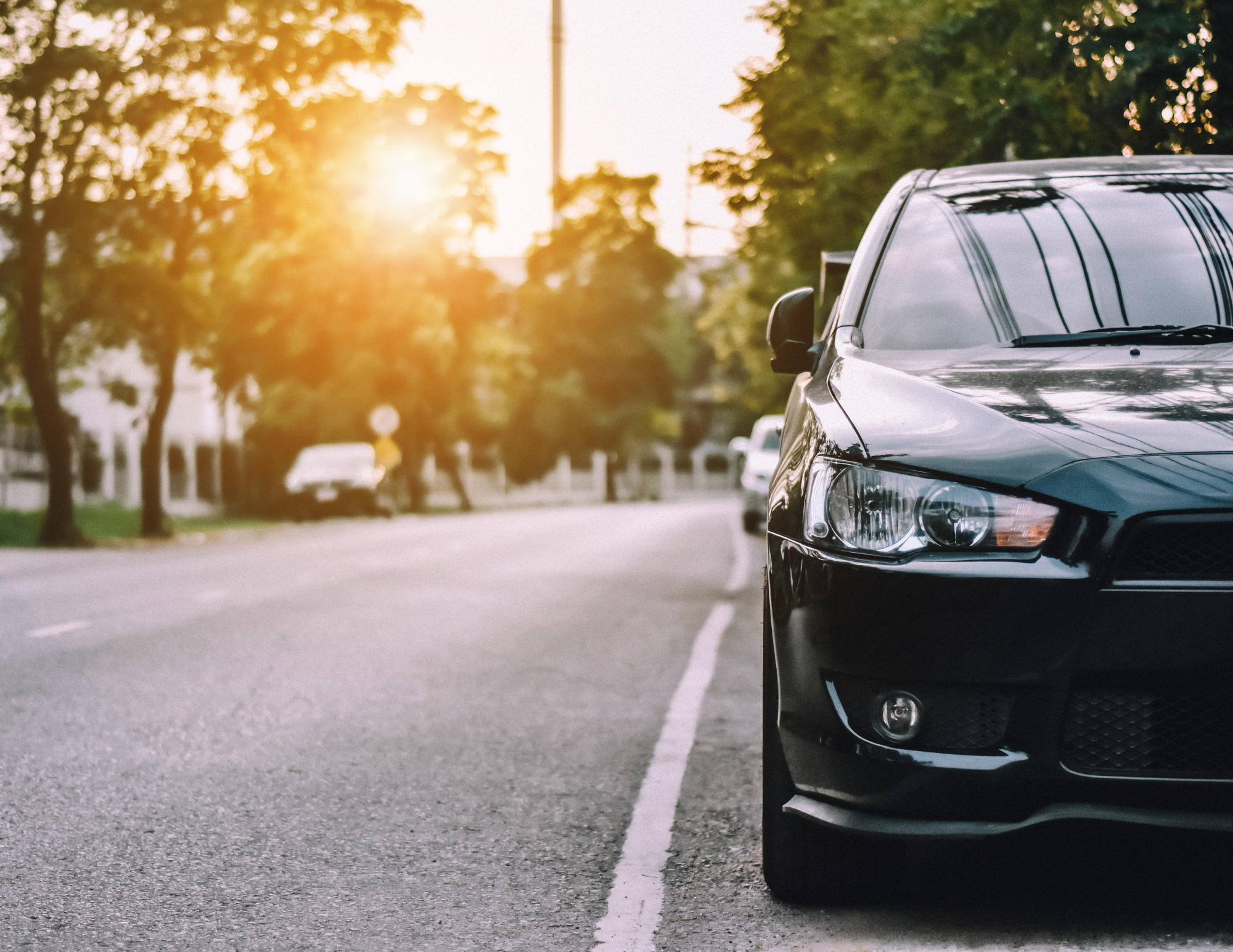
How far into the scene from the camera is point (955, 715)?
3271 millimetres

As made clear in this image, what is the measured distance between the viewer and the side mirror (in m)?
4.70

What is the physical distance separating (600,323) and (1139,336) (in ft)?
189

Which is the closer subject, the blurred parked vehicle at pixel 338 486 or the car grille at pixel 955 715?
the car grille at pixel 955 715

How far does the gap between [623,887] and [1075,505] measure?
1.64 m

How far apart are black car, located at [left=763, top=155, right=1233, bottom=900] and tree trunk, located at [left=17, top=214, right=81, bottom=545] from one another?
21290 millimetres

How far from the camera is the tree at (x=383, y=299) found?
3953 centimetres

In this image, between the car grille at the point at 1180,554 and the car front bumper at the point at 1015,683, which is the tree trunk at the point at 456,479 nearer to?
the car front bumper at the point at 1015,683

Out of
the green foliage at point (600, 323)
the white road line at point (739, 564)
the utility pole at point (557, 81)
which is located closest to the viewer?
the white road line at point (739, 564)

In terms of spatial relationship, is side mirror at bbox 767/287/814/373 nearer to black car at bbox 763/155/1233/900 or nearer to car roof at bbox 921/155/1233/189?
car roof at bbox 921/155/1233/189

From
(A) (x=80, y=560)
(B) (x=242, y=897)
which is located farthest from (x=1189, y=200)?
(A) (x=80, y=560)

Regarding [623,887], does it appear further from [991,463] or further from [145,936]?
[991,463]

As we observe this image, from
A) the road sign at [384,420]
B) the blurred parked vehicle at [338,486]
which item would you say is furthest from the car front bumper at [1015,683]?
the road sign at [384,420]

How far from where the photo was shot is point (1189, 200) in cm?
466

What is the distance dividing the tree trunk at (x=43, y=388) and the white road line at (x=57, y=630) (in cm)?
1343
